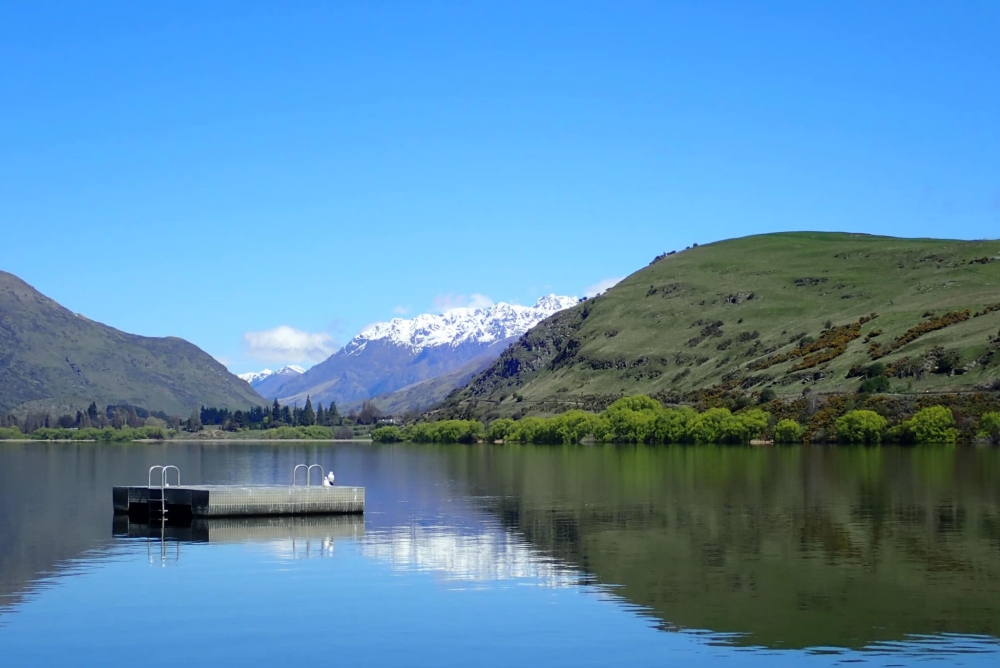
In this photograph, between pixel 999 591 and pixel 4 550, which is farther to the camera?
pixel 4 550

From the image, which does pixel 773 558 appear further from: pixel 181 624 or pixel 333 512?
pixel 333 512

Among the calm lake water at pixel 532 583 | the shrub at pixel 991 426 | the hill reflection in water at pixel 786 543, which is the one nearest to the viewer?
the calm lake water at pixel 532 583

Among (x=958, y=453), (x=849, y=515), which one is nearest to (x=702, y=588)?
(x=849, y=515)

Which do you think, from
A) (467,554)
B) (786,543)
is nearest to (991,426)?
(786,543)

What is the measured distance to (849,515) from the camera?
2990 inches

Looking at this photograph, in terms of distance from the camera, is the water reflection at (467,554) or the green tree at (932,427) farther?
the green tree at (932,427)

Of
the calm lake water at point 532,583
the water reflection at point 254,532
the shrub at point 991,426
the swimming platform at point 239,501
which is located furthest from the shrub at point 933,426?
the water reflection at point 254,532

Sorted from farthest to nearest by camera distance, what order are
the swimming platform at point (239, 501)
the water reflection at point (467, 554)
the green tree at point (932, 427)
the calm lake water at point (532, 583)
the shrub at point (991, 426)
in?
1. the green tree at point (932, 427)
2. the shrub at point (991, 426)
3. the swimming platform at point (239, 501)
4. the water reflection at point (467, 554)
5. the calm lake water at point (532, 583)

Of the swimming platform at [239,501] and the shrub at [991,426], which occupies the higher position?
the shrub at [991,426]

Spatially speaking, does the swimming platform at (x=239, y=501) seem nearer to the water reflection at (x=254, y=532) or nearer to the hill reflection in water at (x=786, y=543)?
the water reflection at (x=254, y=532)

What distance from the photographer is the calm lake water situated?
37969mm

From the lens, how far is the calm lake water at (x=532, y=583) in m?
38.0

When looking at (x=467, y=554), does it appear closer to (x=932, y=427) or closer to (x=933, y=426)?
(x=932, y=427)

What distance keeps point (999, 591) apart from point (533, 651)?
1923 cm
